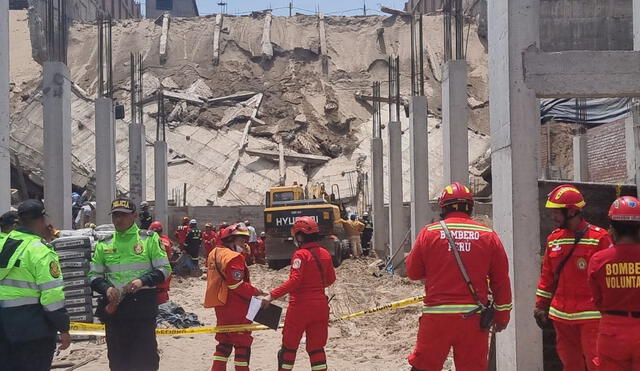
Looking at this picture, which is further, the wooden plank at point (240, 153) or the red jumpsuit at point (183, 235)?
the wooden plank at point (240, 153)

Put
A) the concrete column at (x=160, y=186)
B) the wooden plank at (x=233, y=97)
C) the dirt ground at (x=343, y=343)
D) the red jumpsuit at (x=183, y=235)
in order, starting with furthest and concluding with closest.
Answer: the wooden plank at (x=233, y=97)
the concrete column at (x=160, y=186)
the red jumpsuit at (x=183, y=235)
the dirt ground at (x=343, y=343)

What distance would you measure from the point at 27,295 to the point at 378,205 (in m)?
18.7

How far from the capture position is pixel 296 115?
38031 millimetres

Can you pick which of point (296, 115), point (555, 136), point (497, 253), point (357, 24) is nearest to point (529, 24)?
point (497, 253)

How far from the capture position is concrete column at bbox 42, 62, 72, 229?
13.7 m

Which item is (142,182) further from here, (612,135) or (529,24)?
(529,24)

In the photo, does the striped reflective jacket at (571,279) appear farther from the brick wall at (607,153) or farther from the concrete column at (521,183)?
the brick wall at (607,153)

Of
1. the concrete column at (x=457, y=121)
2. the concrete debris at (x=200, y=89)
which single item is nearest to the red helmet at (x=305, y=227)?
the concrete column at (x=457, y=121)

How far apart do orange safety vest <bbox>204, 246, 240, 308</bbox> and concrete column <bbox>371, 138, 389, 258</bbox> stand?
16575 mm

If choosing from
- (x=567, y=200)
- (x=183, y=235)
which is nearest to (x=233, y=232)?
(x=567, y=200)

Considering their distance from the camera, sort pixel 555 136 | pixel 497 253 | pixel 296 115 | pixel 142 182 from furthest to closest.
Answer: pixel 296 115, pixel 555 136, pixel 142 182, pixel 497 253

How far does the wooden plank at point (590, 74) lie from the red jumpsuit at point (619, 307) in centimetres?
249

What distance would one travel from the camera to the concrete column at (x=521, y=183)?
627 centimetres

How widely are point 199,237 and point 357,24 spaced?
29078 mm
